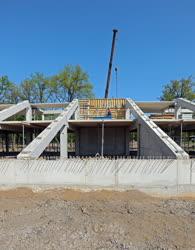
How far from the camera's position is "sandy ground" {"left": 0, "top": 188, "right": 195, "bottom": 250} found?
10.6 ft

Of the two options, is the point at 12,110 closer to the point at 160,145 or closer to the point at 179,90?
the point at 160,145

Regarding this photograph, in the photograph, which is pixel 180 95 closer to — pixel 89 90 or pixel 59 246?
pixel 89 90

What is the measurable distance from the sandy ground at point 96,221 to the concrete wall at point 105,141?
34.6 ft

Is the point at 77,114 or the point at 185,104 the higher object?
the point at 185,104

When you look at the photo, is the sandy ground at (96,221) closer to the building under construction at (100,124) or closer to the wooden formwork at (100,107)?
the building under construction at (100,124)

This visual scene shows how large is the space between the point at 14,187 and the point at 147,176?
11.5 ft

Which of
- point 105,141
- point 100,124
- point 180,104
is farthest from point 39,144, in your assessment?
point 180,104

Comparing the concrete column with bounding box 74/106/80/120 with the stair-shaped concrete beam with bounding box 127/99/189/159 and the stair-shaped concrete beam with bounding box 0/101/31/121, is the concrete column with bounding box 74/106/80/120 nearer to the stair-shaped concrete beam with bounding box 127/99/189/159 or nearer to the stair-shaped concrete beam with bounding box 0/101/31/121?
the stair-shaped concrete beam with bounding box 0/101/31/121

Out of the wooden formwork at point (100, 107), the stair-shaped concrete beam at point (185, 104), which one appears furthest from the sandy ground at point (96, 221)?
the wooden formwork at point (100, 107)

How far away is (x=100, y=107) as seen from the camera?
1723 cm

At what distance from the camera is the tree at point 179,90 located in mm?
34344

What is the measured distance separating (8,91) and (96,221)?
35.0 metres

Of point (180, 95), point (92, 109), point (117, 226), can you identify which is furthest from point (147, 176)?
point (180, 95)

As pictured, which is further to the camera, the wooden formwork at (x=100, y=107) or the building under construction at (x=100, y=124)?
the wooden formwork at (x=100, y=107)
